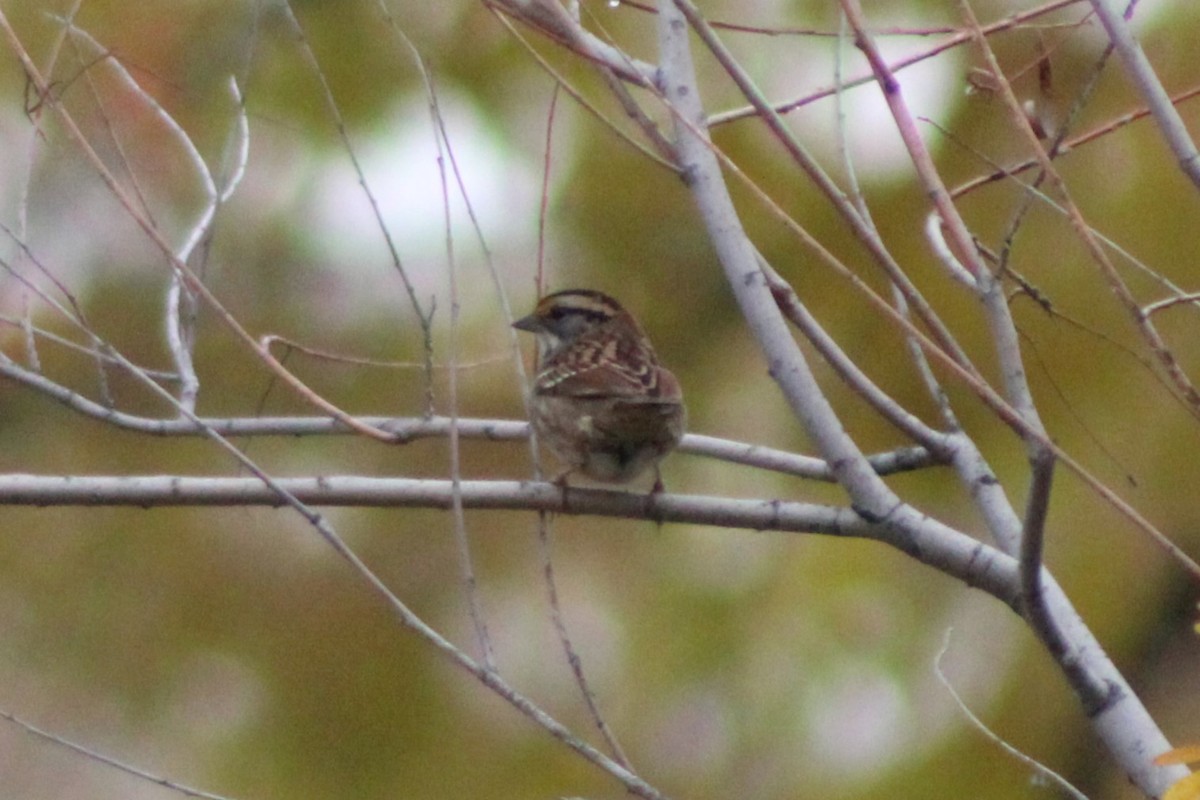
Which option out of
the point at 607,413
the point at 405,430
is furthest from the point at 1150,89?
the point at 607,413

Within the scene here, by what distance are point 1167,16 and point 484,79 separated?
3.16 meters

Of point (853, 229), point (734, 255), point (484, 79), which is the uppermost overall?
point (484, 79)

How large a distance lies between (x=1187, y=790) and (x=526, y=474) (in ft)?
15.0

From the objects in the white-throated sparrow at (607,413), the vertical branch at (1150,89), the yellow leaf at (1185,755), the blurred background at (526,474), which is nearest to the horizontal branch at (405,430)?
the white-throated sparrow at (607,413)

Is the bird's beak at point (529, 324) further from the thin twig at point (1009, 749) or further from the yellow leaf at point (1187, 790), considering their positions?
the yellow leaf at point (1187, 790)

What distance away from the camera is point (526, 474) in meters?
6.42

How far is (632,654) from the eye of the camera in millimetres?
6730

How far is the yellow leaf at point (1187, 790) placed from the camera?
1.98m

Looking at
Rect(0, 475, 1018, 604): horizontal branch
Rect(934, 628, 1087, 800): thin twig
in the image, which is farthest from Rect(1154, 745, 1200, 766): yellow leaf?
Rect(0, 475, 1018, 604): horizontal branch

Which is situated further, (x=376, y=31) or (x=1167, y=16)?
(x=376, y=31)

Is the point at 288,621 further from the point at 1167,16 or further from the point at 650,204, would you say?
the point at 1167,16

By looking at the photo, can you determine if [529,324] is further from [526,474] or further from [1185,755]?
[1185,755]

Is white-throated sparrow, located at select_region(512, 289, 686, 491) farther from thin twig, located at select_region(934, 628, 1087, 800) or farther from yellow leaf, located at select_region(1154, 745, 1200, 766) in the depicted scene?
yellow leaf, located at select_region(1154, 745, 1200, 766)

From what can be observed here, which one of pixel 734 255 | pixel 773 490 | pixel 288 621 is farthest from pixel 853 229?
pixel 288 621
